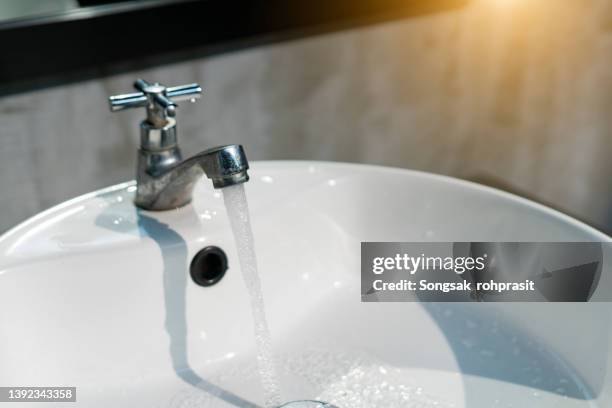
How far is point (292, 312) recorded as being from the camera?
0.64 m

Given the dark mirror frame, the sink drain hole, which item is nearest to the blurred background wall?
the dark mirror frame

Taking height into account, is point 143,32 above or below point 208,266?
above

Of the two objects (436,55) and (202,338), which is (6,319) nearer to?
(202,338)

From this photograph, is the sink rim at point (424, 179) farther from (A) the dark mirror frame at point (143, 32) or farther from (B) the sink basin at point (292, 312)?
(A) the dark mirror frame at point (143, 32)

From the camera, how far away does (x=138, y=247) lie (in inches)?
22.6

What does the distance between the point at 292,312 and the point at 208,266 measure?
9cm

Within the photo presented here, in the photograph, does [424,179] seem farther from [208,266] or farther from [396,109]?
[396,109]

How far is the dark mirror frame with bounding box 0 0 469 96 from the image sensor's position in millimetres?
710

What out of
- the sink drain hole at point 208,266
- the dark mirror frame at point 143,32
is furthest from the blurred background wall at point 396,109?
the sink drain hole at point 208,266

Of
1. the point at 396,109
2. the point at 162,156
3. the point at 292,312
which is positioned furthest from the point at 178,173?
the point at 396,109

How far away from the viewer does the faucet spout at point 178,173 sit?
1.67 feet

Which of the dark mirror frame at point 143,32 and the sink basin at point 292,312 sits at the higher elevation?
the dark mirror frame at point 143,32

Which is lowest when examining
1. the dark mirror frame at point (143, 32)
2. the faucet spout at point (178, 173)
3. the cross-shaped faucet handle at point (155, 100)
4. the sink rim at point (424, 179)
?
the sink rim at point (424, 179)

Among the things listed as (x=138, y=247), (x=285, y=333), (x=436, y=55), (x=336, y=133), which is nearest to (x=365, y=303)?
(x=285, y=333)
